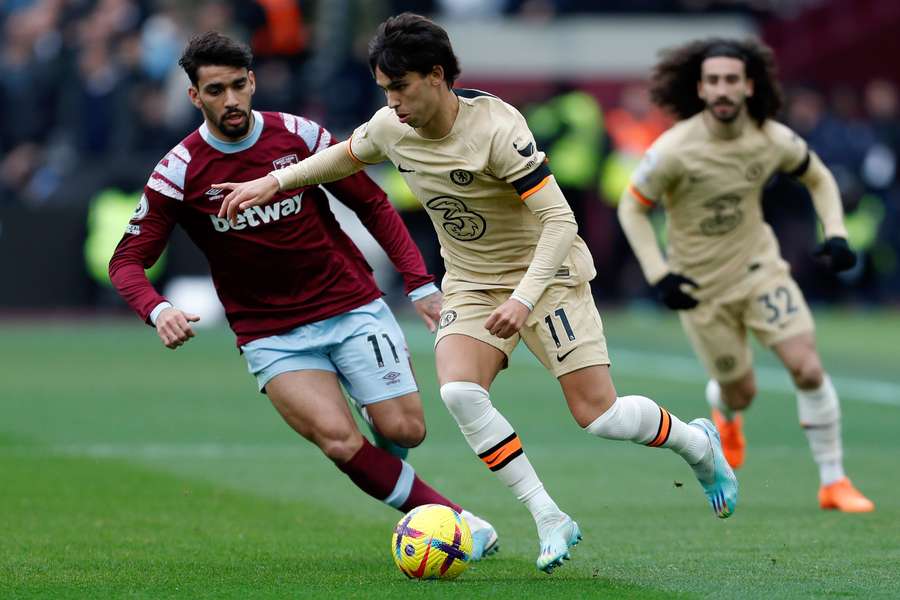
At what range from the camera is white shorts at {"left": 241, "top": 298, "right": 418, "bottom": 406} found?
25.0ft

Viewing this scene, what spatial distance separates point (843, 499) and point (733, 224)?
5.45ft

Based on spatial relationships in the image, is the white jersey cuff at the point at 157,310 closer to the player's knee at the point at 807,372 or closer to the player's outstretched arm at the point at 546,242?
the player's outstretched arm at the point at 546,242

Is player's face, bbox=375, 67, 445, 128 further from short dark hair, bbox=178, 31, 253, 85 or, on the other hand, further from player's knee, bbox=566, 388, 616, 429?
player's knee, bbox=566, 388, 616, 429

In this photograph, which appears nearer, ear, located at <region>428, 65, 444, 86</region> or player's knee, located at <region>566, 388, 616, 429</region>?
ear, located at <region>428, 65, 444, 86</region>

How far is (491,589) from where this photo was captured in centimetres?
656

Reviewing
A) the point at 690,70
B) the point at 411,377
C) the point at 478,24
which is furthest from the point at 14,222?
the point at 411,377

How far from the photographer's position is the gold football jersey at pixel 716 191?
371 inches

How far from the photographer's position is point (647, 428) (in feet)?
23.4

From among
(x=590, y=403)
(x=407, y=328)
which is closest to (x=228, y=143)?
(x=590, y=403)

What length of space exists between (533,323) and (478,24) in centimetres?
1931

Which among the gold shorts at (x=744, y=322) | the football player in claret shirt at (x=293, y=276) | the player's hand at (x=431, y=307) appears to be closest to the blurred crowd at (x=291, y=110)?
the gold shorts at (x=744, y=322)

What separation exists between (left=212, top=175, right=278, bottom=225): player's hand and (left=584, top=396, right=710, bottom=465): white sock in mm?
1604

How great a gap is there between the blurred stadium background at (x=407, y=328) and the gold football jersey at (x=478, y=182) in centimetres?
125

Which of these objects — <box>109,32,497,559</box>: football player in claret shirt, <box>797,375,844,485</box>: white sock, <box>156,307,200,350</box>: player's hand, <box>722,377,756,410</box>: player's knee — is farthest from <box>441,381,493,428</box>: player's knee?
<box>722,377,756,410</box>: player's knee
